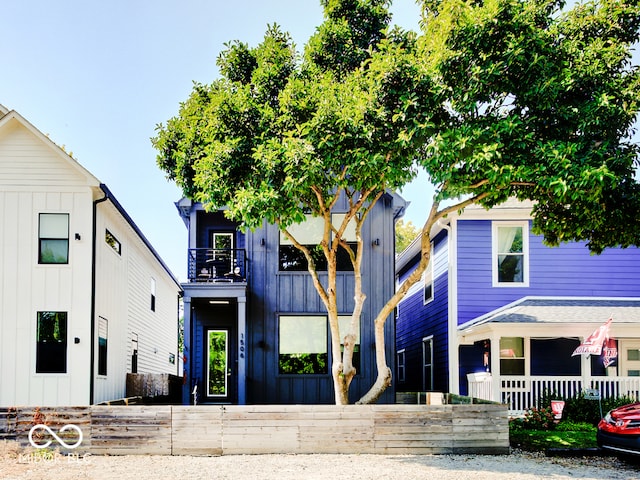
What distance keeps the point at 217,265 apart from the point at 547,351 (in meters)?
9.21

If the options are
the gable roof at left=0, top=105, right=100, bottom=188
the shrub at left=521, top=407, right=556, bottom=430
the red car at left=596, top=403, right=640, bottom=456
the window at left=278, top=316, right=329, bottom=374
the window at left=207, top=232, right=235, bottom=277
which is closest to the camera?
the red car at left=596, top=403, right=640, bottom=456

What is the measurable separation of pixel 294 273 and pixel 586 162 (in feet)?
28.5

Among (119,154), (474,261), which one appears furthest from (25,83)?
(474,261)

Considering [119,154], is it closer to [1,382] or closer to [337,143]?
[1,382]

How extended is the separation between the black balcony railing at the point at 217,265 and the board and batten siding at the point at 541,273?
19.3 feet

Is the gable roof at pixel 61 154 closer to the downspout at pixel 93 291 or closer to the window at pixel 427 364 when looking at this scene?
the downspout at pixel 93 291

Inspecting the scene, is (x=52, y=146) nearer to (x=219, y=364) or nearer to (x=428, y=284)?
(x=219, y=364)

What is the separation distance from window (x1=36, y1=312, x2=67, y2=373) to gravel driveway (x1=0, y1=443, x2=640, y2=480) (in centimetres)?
333

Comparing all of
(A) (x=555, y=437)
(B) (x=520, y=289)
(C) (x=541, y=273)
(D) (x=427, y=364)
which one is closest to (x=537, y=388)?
(A) (x=555, y=437)

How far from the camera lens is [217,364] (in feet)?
63.6

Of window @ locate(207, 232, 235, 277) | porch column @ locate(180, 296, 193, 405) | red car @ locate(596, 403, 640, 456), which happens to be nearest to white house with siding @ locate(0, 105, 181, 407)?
porch column @ locate(180, 296, 193, 405)

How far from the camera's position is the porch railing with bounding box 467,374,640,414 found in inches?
623

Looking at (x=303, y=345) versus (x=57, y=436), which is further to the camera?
(x=303, y=345)

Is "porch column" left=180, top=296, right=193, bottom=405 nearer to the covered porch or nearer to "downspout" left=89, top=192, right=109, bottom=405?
"downspout" left=89, top=192, right=109, bottom=405
